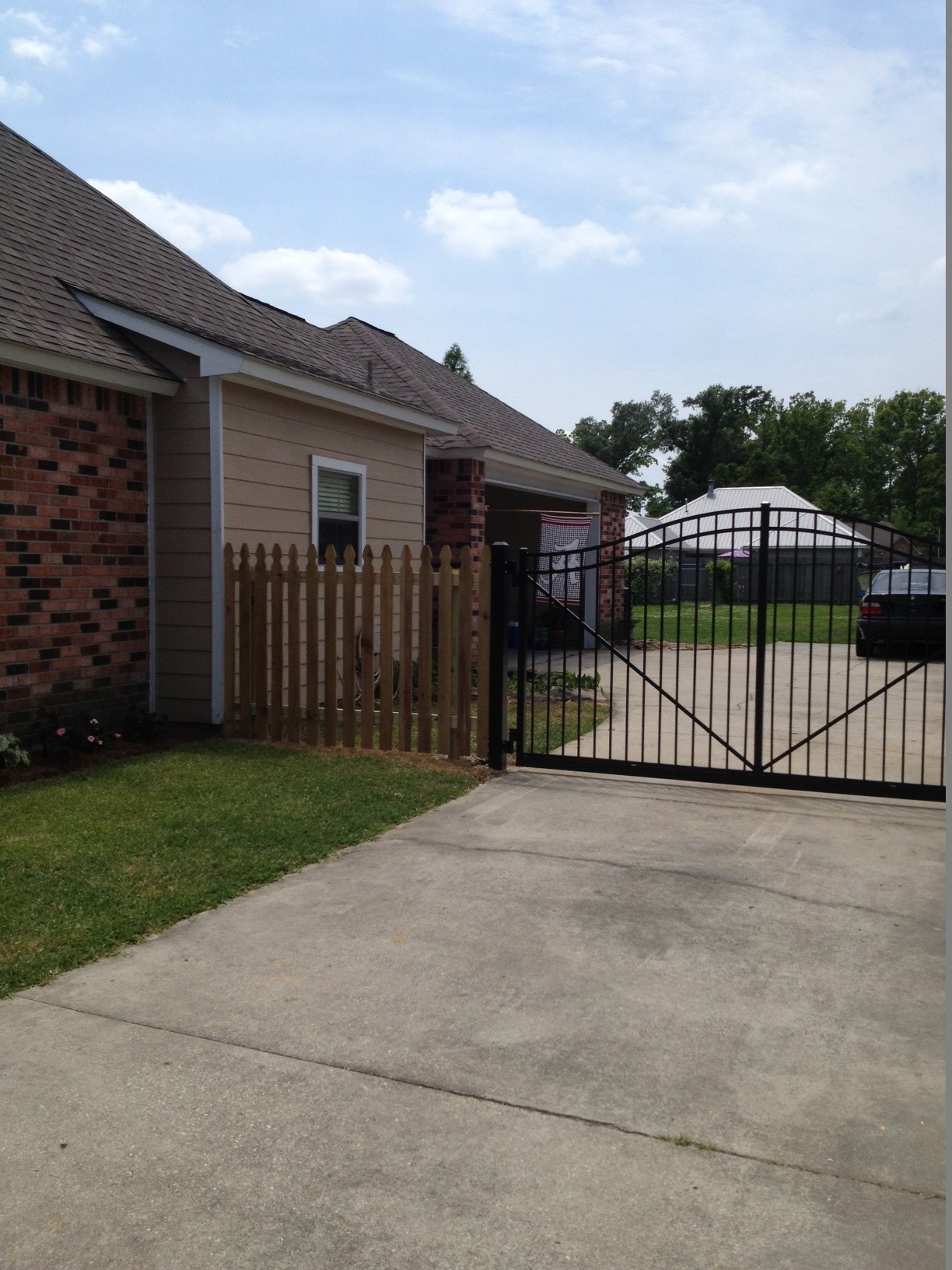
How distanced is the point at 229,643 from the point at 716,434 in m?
78.9

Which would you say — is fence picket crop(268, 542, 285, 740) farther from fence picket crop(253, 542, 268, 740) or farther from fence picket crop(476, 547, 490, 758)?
fence picket crop(476, 547, 490, 758)

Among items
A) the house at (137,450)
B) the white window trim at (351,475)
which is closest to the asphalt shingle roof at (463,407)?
the white window trim at (351,475)

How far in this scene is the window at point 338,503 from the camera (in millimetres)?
10453

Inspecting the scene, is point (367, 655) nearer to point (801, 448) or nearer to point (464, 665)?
point (464, 665)

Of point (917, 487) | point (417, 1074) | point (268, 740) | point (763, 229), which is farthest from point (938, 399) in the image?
point (417, 1074)

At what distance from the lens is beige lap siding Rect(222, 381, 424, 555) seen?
9219mm

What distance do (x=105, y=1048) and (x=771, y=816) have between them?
4.57 meters

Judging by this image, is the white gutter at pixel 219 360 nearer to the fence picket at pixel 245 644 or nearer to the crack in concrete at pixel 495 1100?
the fence picket at pixel 245 644

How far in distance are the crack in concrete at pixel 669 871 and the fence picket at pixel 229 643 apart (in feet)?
11.2

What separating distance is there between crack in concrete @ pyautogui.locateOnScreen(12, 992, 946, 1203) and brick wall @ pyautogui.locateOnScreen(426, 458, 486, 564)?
1063 centimetres

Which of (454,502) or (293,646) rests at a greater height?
(454,502)

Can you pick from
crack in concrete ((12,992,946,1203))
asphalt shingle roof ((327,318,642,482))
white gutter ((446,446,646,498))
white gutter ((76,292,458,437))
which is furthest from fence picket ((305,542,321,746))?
white gutter ((446,446,646,498))

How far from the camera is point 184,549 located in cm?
912

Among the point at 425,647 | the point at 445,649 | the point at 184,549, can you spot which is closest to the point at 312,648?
the point at 425,647
